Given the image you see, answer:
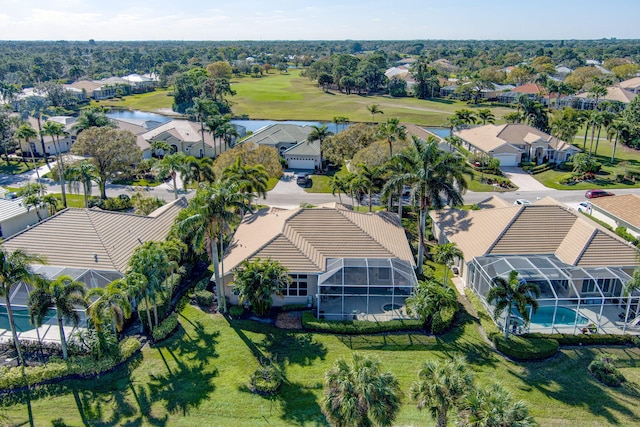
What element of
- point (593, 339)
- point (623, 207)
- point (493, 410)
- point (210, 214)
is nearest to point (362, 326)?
point (210, 214)

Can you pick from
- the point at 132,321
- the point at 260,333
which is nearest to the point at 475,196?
the point at 260,333

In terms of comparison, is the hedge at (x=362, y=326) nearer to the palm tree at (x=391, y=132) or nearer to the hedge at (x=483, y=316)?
the hedge at (x=483, y=316)

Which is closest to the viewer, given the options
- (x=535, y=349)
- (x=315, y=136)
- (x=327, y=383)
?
(x=327, y=383)

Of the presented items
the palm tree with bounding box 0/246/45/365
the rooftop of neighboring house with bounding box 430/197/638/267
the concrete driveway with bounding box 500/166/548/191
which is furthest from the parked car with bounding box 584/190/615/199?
the palm tree with bounding box 0/246/45/365

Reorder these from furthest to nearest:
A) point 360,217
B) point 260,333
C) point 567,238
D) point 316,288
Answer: point 360,217, point 567,238, point 316,288, point 260,333

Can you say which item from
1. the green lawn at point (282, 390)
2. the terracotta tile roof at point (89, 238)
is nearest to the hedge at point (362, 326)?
the green lawn at point (282, 390)

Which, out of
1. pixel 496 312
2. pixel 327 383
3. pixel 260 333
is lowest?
pixel 260 333

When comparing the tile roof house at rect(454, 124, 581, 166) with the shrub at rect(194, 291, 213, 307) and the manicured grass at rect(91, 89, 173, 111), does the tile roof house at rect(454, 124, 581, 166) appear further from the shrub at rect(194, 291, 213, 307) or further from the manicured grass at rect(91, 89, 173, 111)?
the manicured grass at rect(91, 89, 173, 111)

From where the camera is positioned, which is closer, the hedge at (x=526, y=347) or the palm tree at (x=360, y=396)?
the palm tree at (x=360, y=396)

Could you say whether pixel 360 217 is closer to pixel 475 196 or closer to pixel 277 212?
pixel 277 212
